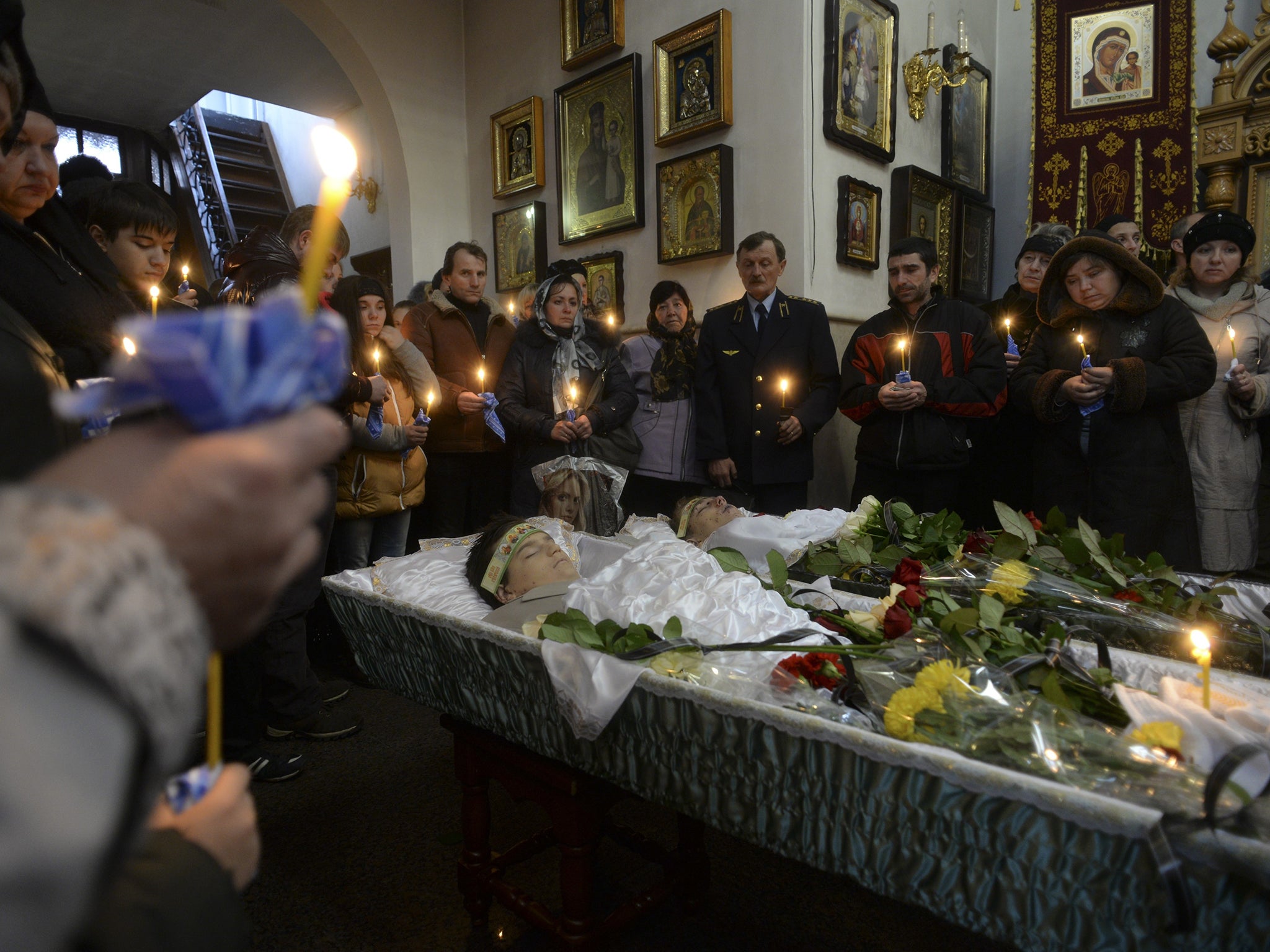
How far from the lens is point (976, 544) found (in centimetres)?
249

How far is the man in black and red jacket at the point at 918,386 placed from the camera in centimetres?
360

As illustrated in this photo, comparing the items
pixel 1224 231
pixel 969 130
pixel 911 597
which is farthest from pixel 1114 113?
pixel 911 597

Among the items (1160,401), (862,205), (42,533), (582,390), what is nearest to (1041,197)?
(862,205)

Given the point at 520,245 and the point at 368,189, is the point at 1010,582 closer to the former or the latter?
the point at 520,245

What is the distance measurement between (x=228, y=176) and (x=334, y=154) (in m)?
12.0

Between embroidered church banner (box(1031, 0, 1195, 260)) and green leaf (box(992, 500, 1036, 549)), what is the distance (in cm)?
382

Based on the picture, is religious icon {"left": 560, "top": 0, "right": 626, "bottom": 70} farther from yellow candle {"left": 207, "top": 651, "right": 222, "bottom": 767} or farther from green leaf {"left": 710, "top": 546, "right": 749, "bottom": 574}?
yellow candle {"left": 207, "top": 651, "right": 222, "bottom": 767}

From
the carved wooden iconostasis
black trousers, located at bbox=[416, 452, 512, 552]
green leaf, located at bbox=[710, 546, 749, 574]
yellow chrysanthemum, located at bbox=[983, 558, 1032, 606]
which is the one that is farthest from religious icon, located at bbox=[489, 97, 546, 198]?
yellow chrysanthemum, located at bbox=[983, 558, 1032, 606]

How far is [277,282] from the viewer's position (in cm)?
259

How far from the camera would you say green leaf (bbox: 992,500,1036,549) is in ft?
7.83

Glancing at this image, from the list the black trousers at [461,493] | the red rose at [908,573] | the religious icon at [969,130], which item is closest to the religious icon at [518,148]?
the black trousers at [461,493]

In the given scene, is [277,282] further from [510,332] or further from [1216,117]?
[1216,117]

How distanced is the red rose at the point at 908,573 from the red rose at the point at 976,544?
391 mm

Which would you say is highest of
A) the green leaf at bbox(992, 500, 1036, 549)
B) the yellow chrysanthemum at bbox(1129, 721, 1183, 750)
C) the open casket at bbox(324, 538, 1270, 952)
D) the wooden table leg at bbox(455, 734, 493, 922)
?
the green leaf at bbox(992, 500, 1036, 549)
